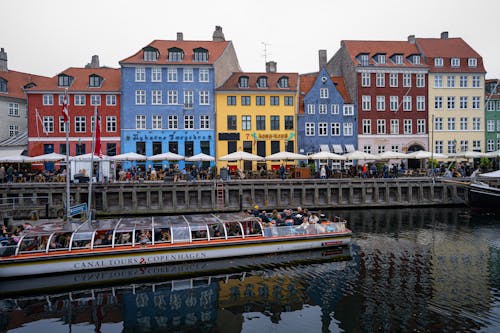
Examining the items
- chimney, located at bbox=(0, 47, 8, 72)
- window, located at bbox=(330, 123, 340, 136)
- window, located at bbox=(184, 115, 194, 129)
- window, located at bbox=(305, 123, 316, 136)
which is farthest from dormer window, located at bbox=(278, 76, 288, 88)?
chimney, located at bbox=(0, 47, 8, 72)

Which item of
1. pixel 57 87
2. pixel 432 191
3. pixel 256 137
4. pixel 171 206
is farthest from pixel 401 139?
pixel 57 87

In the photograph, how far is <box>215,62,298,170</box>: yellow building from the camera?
158 feet

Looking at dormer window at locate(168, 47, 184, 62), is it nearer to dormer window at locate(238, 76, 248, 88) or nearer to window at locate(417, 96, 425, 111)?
dormer window at locate(238, 76, 248, 88)

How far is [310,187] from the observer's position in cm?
3631

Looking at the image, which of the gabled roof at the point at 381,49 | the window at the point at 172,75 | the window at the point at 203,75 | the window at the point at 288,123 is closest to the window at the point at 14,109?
the window at the point at 172,75

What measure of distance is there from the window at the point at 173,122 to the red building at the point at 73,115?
19.4 feet

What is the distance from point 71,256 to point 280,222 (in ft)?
33.7

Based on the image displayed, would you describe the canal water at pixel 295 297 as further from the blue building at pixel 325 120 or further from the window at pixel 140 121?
the window at pixel 140 121

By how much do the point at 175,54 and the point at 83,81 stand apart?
37.7 feet

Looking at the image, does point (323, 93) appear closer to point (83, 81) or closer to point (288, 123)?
point (288, 123)

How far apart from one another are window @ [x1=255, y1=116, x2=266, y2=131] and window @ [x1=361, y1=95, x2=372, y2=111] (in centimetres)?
1267

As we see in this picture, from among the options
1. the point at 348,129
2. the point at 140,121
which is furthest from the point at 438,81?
the point at 140,121

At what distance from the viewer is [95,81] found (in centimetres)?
4822

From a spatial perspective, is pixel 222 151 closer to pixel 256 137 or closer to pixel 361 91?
pixel 256 137
